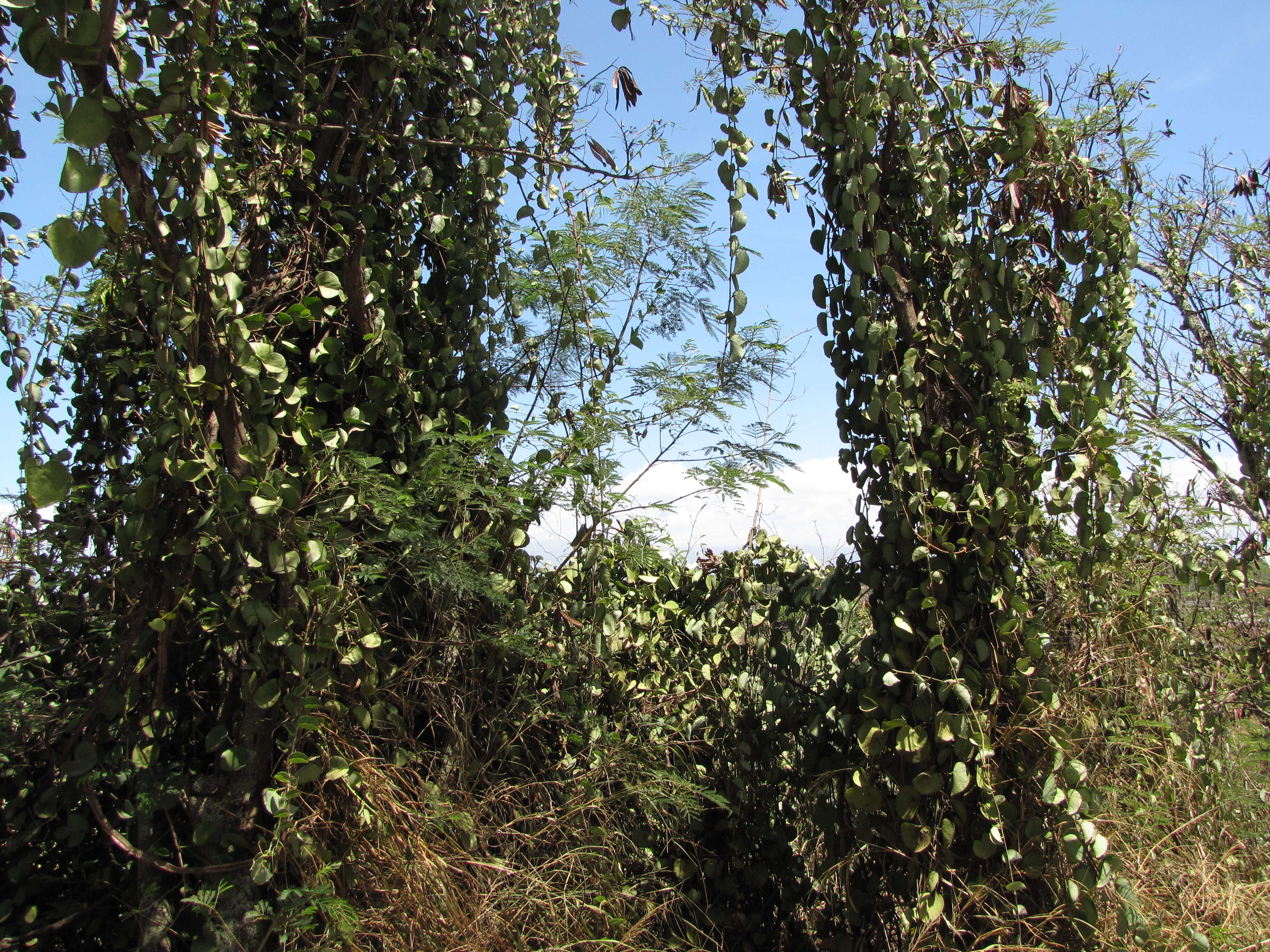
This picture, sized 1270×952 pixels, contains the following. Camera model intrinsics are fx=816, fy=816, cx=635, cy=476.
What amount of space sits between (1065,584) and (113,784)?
2.61m

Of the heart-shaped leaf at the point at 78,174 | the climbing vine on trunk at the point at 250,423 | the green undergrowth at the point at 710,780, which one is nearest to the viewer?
the heart-shaped leaf at the point at 78,174

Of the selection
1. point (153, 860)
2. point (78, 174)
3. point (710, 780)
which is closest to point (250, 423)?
point (78, 174)

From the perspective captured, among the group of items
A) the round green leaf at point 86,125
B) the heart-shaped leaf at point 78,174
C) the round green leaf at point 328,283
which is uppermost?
the round green leaf at point 328,283

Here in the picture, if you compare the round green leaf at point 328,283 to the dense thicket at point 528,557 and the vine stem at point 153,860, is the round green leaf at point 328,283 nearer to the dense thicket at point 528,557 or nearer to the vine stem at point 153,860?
the dense thicket at point 528,557

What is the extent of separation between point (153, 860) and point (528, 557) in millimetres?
1170

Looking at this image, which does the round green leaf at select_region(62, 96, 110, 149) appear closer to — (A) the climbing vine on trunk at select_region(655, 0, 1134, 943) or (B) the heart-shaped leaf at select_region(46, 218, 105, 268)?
(B) the heart-shaped leaf at select_region(46, 218, 105, 268)

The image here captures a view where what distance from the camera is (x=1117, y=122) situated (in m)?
2.86

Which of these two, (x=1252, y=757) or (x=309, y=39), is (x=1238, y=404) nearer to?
(x=1252, y=757)

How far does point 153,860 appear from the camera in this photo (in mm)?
1900

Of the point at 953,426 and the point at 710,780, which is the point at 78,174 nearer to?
the point at 953,426

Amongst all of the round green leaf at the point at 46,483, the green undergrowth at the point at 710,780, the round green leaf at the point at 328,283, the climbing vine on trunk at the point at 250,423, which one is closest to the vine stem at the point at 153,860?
the climbing vine on trunk at the point at 250,423

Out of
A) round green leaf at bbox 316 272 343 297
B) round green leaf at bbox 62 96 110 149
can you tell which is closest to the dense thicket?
round green leaf at bbox 316 272 343 297

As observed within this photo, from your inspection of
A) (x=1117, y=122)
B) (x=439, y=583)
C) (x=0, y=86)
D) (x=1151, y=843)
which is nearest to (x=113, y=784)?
(x=439, y=583)

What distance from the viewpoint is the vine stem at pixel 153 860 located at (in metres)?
1.89
